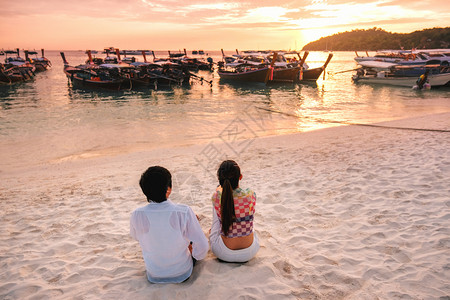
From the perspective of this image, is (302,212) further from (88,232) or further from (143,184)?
(88,232)

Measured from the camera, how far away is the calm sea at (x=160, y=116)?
10.4 meters

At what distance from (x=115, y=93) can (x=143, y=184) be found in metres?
23.8

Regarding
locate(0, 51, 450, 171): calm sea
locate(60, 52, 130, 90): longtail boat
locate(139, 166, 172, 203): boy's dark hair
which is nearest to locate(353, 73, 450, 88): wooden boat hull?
locate(0, 51, 450, 171): calm sea

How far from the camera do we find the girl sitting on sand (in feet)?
8.98

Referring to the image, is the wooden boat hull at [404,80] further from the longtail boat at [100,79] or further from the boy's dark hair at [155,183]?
the boy's dark hair at [155,183]

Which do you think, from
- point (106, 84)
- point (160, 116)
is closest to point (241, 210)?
point (160, 116)

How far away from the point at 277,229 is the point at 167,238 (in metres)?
1.99

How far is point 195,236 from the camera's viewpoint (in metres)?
2.62

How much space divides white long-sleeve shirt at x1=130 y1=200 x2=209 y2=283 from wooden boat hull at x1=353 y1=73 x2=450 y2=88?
28.8m

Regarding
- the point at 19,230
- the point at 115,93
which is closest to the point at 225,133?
the point at 19,230

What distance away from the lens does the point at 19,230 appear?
4.12 m

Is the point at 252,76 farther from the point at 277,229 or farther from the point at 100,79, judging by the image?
the point at 277,229

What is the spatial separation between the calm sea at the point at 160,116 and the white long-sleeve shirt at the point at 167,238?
25.3 ft

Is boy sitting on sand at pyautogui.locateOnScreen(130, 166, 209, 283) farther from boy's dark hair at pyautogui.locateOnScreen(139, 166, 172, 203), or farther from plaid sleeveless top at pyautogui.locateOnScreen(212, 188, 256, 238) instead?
plaid sleeveless top at pyautogui.locateOnScreen(212, 188, 256, 238)
